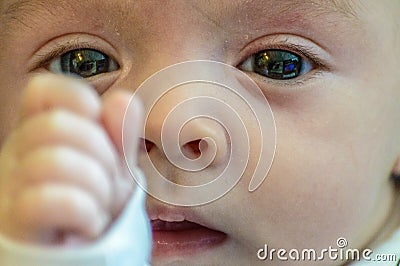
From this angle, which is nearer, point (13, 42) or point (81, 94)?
point (81, 94)

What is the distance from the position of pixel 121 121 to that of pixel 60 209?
5 cm

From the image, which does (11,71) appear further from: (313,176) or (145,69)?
(313,176)

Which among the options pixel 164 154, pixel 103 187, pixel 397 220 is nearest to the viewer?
pixel 103 187

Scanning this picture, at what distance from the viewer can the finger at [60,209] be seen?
0.29 meters

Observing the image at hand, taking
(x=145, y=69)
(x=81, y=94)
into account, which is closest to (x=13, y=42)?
(x=145, y=69)

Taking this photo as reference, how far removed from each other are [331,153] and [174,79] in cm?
12

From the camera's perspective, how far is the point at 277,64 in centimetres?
50

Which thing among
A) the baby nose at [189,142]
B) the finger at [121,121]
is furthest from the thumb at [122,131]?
the baby nose at [189,142]

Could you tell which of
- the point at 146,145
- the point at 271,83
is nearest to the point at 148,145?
the point at 146,145

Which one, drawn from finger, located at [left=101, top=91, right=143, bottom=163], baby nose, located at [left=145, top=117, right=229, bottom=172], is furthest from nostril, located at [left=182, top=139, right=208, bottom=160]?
finger, located at [left=101, top=91, right=143, bottom=163]

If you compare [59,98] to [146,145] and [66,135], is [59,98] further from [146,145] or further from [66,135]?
[146,145]

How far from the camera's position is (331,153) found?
1.60 feet

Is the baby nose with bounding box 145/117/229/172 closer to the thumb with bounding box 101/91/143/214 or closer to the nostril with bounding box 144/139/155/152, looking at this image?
the nostril with bounding box 144/139/155/152

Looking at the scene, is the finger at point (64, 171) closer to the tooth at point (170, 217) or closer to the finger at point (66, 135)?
the finger at point (66, 135)
